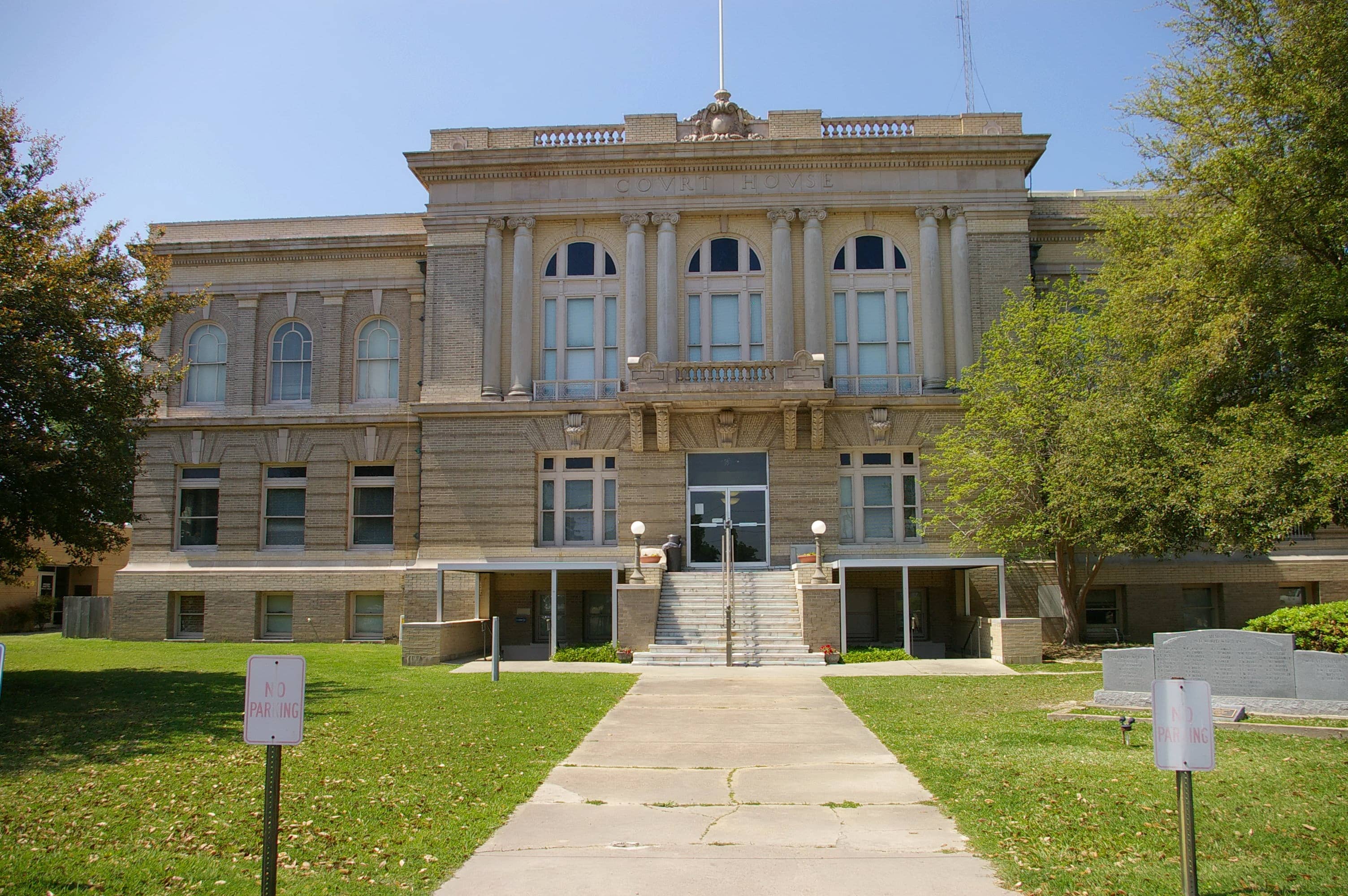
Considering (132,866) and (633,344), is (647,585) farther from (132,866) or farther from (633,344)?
(132,866)

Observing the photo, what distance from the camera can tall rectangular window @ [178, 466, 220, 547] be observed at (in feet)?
111

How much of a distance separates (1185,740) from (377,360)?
31.4 m

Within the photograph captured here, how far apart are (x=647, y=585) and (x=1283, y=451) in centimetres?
1421

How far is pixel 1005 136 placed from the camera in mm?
30781

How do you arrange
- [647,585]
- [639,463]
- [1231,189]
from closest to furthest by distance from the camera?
[1231,189]
[647,585]
[639,463]

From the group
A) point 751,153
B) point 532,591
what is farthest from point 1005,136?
point 532,591

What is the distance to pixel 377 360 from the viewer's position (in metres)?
34.3

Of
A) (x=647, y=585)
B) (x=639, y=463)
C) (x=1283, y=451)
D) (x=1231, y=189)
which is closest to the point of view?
(x=1283, y=451)

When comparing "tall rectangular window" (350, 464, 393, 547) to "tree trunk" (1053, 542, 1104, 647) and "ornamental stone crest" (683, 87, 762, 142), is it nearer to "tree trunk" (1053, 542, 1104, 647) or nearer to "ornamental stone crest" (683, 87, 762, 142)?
"ornamental stone crest" (683, 87, 762, 142)

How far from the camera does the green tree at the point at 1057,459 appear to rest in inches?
895

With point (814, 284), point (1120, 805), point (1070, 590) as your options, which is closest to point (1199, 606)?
point (1070, 590)

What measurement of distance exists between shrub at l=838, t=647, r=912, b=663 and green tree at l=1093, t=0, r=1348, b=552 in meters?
7.75

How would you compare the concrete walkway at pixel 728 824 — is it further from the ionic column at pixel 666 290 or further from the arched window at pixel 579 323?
the arched window at pixel 579 323

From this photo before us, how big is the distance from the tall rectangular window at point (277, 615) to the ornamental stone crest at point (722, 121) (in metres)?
19.7
